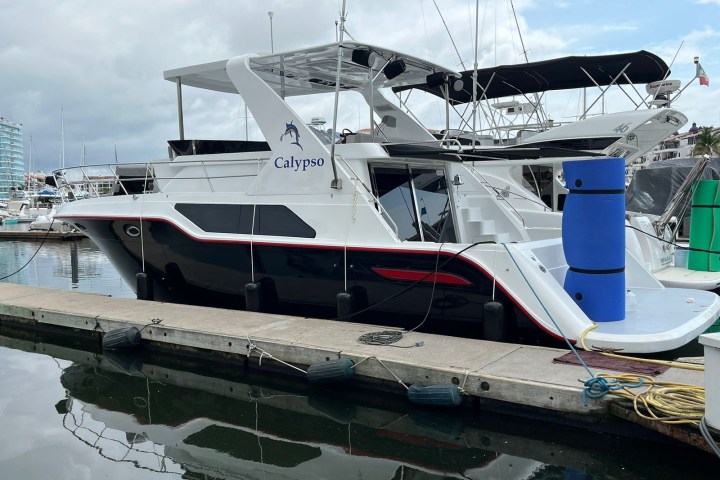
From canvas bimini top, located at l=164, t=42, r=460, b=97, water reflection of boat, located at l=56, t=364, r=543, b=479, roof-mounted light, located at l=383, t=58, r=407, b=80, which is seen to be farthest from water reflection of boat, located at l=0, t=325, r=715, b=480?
roof-mounted light, located at l=383, t=58, r=407, b=80

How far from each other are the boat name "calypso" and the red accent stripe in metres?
1.47

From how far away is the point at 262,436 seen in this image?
518 cm

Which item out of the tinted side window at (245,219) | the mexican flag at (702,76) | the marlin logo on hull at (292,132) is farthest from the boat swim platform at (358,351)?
the mexican flag at (702,76)

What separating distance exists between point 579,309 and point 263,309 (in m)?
3.66

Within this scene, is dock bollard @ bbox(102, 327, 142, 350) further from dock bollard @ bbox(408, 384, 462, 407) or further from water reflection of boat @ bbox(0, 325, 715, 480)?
dock bollard @ bbox(408, 384, 462, 407)

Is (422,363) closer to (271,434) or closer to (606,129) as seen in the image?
(271,434)

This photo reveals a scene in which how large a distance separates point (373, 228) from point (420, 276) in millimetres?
761

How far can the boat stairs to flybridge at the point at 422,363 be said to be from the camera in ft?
14.5

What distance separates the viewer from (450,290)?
6.16 meters

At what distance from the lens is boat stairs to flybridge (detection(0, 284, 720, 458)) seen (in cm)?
443

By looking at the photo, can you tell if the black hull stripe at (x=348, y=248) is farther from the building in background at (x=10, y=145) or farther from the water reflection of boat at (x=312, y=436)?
the building in background at (x=10, y=145)

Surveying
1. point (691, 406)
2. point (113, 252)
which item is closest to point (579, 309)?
point (691, 406)

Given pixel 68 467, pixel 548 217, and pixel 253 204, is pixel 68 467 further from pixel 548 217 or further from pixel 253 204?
pixel 548 217

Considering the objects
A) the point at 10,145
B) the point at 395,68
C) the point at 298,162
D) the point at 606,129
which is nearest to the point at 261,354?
the point at 298,162
